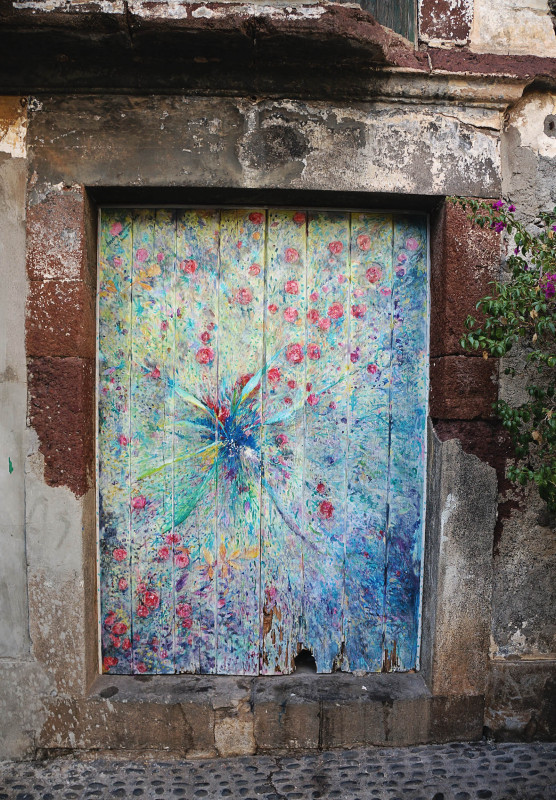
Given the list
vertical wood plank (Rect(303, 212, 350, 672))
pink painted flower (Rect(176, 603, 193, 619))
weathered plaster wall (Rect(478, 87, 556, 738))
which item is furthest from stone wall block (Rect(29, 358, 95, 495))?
weathered plaster wall (Rect(478, 87, 556, 738))

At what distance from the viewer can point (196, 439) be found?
2771 mm

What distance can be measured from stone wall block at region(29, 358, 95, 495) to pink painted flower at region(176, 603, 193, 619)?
29.2 inches

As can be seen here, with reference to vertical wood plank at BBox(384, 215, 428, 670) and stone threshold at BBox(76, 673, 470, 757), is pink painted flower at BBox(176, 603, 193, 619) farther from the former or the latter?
vertical wood plank at BBox(384, 215, 428, 670)

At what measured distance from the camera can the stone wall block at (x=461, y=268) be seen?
259cm

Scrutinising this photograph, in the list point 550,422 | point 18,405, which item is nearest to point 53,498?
point 18,405

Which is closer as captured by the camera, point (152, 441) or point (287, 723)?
point (287, 723)

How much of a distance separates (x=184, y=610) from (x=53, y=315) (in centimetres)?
150

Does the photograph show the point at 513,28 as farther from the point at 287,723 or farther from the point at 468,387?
the point at 287,723

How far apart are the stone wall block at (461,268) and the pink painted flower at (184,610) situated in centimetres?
170

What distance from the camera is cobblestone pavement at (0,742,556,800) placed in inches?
93.3

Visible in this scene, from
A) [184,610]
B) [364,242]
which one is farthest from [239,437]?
[364,242]

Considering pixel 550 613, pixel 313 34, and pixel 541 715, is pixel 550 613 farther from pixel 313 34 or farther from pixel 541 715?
pixel 313 34

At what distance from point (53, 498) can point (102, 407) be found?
47cm

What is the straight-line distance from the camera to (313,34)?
2297mm
